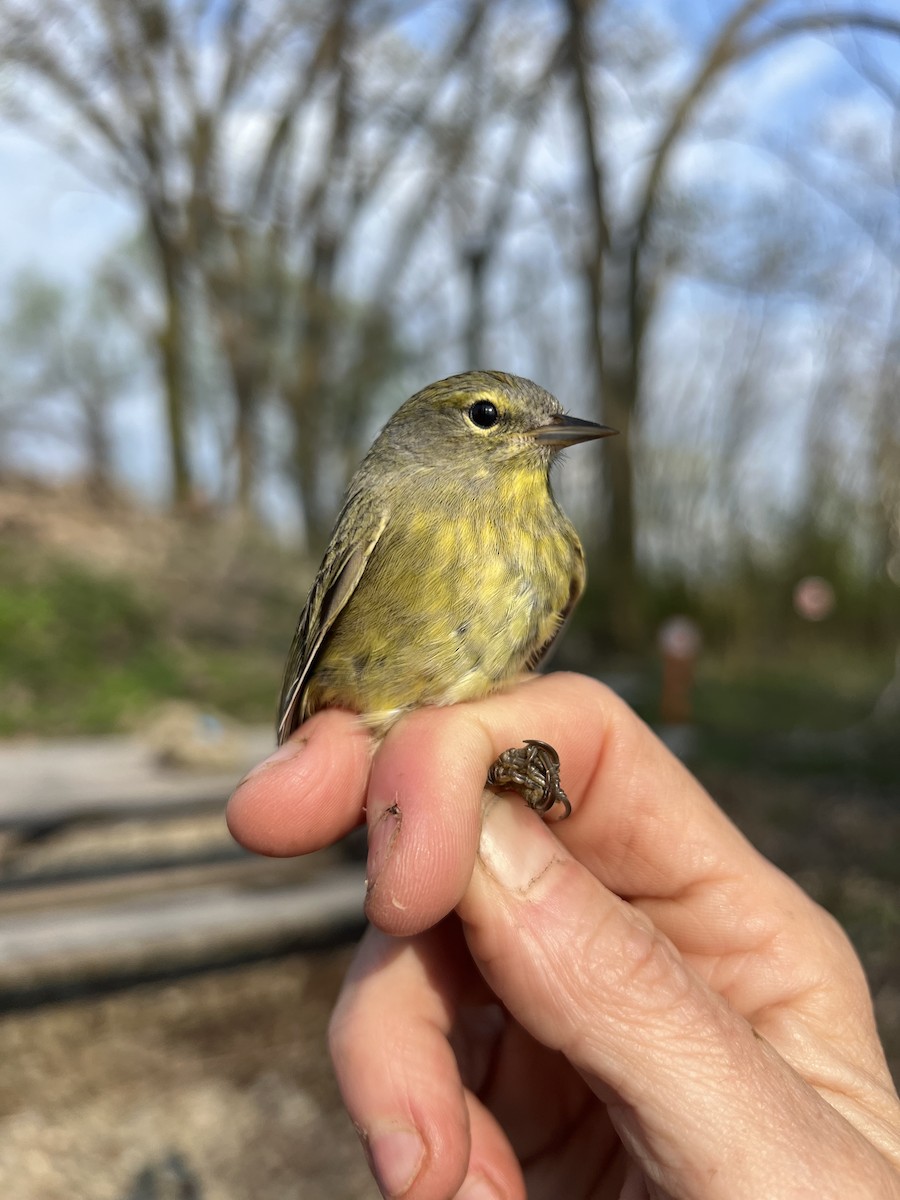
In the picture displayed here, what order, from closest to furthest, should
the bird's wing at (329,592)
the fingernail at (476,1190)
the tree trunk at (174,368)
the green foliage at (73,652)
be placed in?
the fingernail at (476,1190) < the bird's wing at (329,592) < the green foliage at (73,652) < the tree trunk at (174,368)

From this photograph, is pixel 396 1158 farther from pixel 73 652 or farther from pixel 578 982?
pixel 73 652

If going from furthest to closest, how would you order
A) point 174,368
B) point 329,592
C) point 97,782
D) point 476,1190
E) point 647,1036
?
point 174,368 < point 97,782 < point 329,592 < point 476,1190 < point 647,1036

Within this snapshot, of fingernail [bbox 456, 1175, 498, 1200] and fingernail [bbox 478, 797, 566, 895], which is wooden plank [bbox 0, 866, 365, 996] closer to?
fingernail [bbox 456, 1175, 498, 1200]

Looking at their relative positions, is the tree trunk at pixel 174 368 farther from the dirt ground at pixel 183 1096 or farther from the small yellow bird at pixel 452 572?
the small yellow bird at pixel 452 572

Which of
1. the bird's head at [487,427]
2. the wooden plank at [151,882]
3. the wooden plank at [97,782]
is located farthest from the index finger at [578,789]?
the wooden plank at [97,782]

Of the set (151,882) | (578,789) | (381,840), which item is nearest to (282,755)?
(381,840)

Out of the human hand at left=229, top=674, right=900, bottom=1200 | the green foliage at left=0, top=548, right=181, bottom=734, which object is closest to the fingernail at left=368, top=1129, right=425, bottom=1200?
the human hand at left=229, top=674, right=900, bottom=1200
